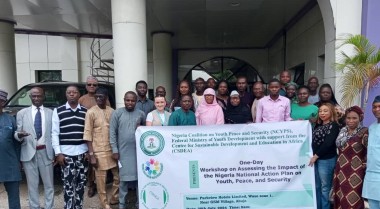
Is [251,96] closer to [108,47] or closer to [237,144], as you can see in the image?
[237,144]

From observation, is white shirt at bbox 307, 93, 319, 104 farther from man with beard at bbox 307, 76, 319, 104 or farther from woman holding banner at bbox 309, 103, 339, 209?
woman holding banner at bbox 309, 103, 339, 209

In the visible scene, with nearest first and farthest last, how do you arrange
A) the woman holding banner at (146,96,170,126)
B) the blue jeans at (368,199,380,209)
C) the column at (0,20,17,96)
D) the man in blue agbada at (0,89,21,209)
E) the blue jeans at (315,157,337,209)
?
the blue jeans at (368,199,380,209) < the blue jeans at (315,157,337,209) < the man in blue agbada at (0,89,21,209) < the woman holding banner at (146,96,170,126) < the column at (0,20,17,96)

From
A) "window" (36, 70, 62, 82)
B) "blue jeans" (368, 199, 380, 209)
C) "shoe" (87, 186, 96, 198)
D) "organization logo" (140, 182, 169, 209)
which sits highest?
"window" (36, 70, 62, 82)

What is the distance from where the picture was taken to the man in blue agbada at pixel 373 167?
313cm

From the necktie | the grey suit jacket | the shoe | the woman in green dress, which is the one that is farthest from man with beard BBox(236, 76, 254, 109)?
the grey suit jacket

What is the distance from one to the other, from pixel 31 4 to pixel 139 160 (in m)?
5.83

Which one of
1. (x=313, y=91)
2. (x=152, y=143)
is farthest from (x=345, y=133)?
(x=152, y=143)

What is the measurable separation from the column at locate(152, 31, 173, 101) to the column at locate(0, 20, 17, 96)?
4.57m

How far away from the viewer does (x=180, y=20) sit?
9.49m

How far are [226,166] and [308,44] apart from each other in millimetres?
6167

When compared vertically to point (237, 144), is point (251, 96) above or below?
above

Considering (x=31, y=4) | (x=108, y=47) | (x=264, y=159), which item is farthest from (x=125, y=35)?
(x=108, y=47)

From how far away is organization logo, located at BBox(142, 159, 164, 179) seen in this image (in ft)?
13.2

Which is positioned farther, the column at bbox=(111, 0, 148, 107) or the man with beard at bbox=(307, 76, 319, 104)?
the column at bbox=(111, 0, 148, 107)
